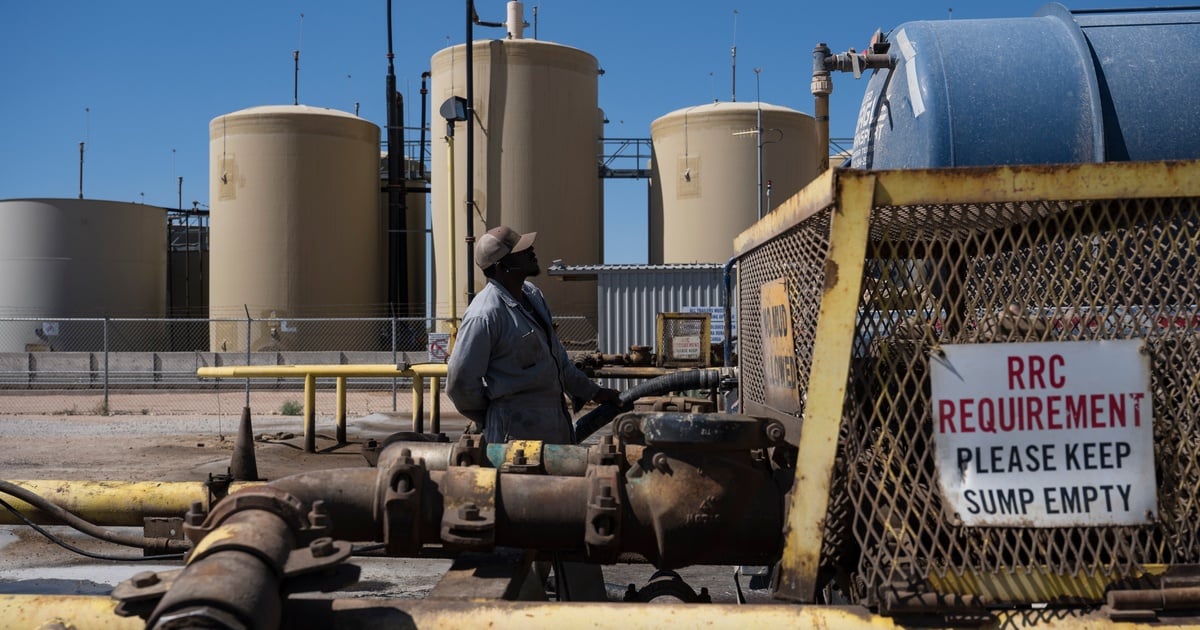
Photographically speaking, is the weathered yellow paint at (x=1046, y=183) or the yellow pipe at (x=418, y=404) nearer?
the weathered yellow paint at (x=1046, y=183)

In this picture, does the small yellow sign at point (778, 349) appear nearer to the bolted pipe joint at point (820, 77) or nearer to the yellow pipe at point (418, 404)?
the bolted pipe joint at point (820, 77)

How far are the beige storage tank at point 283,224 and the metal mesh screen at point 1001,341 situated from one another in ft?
79.3

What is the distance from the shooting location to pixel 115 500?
10.6ft

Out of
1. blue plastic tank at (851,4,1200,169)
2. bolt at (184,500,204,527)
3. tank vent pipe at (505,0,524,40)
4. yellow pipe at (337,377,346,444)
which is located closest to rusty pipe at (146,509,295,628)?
bolt at (184,500,204,527)

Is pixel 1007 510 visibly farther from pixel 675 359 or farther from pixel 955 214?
pixel 675 359

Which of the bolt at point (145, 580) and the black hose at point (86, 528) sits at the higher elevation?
the bolt at point (145, 580)

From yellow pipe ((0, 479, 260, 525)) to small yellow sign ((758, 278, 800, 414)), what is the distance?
187 centimetres

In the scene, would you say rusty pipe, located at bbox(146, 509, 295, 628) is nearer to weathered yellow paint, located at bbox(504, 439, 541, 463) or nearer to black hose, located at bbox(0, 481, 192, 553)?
weathered yellow paint, located at bbox(504, 439, 541, 463)

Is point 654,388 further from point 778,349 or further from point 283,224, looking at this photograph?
point 283,224

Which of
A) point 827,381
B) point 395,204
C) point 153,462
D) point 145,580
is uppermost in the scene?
point 395,204

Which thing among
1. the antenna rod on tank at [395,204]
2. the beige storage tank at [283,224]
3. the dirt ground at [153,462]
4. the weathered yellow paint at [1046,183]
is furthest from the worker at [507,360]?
the antenna rod on tank at [395,204]

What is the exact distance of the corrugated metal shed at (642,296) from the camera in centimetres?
1942

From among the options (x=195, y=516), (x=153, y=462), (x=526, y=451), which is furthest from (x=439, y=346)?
(x=195, y=516)

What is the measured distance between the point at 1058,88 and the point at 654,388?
203 cm
